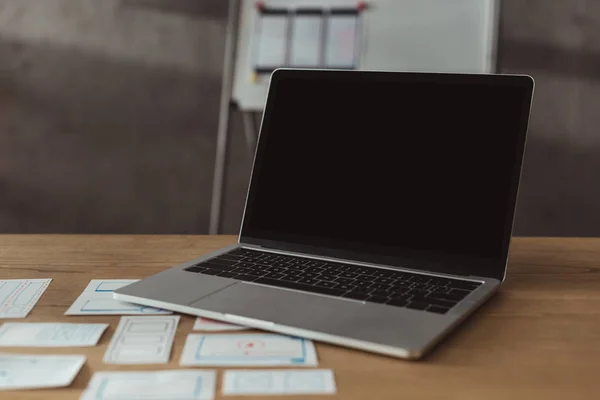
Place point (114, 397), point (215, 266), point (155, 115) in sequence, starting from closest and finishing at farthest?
point (114, 397), point (215, 266), point (155, 115)

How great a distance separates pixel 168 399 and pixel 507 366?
0.28 metres

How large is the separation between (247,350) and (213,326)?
7 cm

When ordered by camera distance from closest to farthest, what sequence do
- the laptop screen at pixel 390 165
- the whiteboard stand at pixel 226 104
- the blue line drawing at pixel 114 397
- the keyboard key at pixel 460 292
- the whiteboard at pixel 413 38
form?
the blue line drawing at pixel 114 397 < the keyboard key at pixel 460 292 < the laptop screen at pixel 390 165 < the whiteboard at pixel 413 38 < the whiteboard stand at pixel 226 104

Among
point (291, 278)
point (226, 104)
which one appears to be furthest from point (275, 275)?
point (226, 104)

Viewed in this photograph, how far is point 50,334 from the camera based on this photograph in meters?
0.64

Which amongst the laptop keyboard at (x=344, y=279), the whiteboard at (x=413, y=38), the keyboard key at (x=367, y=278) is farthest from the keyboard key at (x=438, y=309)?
the whiteboard at (x=413, y=38)

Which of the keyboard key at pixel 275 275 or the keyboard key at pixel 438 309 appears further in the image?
the keyboard key at pixel 275 275

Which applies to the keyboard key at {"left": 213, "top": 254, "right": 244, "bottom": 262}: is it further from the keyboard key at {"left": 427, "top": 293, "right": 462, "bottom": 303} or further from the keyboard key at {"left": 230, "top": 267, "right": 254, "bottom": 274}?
the keyboard key at {"left": 427, "top": 293, "right": 462, "bottom": 303}

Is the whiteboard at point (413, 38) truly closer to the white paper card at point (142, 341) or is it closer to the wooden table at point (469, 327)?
the wooden table at point (469, 327)

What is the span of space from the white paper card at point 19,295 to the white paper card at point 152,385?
0.20 metres

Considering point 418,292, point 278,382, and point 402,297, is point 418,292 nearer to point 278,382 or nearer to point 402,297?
point 402,297

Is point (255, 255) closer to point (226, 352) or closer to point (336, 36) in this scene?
point (226, 352)

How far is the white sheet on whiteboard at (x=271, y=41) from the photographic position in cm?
196

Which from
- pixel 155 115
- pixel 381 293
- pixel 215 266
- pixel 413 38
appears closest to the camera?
pixel 381 293
